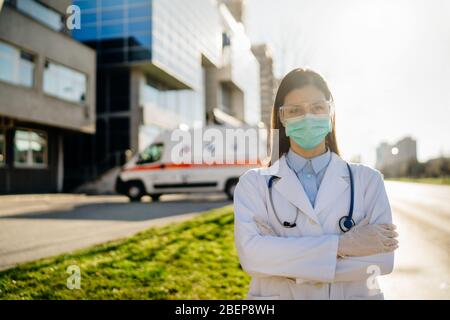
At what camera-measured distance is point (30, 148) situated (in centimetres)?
1742

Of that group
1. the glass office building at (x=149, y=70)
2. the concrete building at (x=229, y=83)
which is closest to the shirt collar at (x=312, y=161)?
the glass office building at (x=149, y=70)

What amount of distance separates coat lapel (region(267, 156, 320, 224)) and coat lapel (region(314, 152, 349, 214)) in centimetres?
4

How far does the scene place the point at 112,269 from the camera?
4.16 m

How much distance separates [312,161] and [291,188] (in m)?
0.19

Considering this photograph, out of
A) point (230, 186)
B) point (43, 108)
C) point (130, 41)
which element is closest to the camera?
point (230, 186)

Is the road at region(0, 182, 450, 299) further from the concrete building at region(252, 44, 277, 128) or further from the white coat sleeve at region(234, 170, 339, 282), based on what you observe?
the concrete building at region(252, 44, 277, 128)

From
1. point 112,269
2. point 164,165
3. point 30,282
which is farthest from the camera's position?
point 164,165

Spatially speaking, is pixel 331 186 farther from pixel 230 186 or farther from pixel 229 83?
pixel 229 83

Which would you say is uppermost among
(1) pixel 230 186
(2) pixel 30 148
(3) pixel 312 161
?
(2) pixel 30 148

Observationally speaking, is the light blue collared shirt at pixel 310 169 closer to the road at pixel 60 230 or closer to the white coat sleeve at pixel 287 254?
the white coat sleeve at pixel 287 254

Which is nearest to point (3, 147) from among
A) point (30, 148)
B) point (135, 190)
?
point (30, 148)
